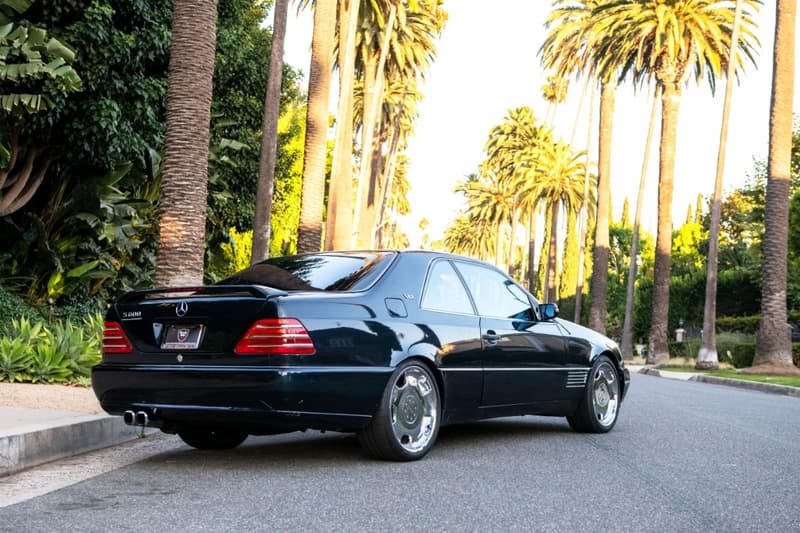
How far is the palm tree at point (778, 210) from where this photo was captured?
25.8 metres

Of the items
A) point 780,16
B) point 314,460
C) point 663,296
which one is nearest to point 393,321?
point 314,460

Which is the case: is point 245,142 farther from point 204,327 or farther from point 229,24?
point 204,327

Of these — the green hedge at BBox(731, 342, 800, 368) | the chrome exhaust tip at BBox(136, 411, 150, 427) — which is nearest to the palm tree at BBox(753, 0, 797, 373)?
the green hedge at BBox(731, 342, 800, 368)

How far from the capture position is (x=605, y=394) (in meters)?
9.70

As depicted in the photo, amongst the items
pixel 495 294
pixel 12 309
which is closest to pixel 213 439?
pixel 495 294

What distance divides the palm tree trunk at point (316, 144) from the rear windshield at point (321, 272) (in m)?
14.1

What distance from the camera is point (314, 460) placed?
728 centimetres

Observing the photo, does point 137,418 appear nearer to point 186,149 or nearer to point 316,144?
point 186,149

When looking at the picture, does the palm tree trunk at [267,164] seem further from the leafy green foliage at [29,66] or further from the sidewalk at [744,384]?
the sidewalk at [744,384]

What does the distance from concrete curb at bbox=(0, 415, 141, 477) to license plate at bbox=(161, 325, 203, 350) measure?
3.83 ft

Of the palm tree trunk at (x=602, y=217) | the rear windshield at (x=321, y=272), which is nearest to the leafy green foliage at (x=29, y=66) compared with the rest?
the rear windshield at (x=321, y=272)

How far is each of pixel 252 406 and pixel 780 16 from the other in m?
24.3

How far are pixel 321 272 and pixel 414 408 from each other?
48.0 inches

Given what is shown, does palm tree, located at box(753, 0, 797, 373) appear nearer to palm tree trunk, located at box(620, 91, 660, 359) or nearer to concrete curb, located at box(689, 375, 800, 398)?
concrete curb, located at box(689, 375, 800, 398)
